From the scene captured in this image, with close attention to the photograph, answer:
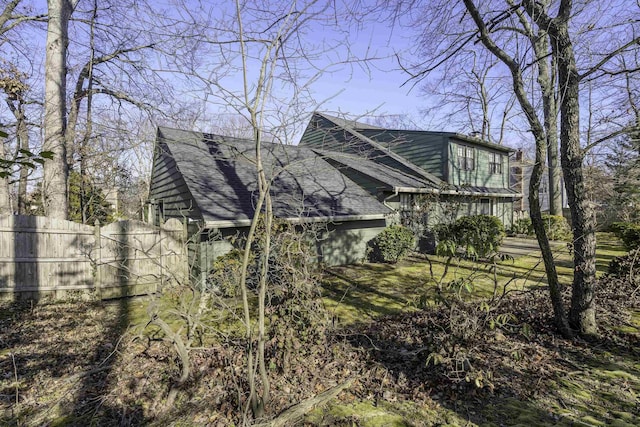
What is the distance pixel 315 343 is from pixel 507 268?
27.9 ft

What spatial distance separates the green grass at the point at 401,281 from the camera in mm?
6457

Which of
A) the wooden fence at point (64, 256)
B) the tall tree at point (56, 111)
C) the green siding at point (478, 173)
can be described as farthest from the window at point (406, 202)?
the tall tree at point (56, 111)

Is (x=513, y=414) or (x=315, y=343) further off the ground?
(x=315, y=343)

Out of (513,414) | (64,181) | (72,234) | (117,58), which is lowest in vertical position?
(513,414)

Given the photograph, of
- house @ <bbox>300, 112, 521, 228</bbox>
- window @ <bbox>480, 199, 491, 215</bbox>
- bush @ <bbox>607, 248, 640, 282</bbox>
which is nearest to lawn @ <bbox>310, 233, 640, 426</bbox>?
bush @ <bbox>607, 248, 640, 282</bbox>

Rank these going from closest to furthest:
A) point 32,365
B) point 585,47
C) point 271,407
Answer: point 271,407, point 32,365, point 585,47

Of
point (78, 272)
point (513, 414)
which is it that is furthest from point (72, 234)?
point (513, 414)

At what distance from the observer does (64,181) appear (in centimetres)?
814

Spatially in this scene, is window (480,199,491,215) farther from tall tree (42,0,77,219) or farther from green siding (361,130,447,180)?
tall tree (42,0,77,219)

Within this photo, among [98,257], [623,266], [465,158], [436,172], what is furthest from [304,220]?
[465,158]

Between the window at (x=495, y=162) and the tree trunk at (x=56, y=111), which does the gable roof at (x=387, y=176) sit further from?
the tree trunk at (x=56, y=111)

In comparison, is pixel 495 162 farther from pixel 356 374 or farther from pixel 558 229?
pixel 356 374

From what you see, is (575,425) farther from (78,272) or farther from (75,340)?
(78,272)

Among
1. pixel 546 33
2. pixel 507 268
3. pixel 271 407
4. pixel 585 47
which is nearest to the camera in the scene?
pixel 271 407
